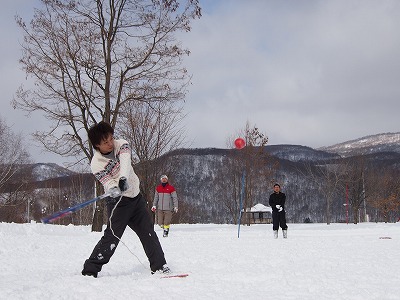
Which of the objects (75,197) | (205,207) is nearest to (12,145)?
(75,197)

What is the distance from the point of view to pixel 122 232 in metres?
5.19

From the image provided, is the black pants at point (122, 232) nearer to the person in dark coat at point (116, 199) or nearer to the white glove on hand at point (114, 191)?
the person in dark coat at point (116, 199)

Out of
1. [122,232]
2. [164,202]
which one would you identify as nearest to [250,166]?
[164,202]

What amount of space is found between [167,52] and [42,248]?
922cm

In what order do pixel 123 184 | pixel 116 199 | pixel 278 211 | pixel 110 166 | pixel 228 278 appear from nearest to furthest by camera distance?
pixel 228 278
pixel 123 184
pixel 110 166
pixel 116 199
pixel 278 211

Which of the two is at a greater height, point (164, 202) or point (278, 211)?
point (164, 202)

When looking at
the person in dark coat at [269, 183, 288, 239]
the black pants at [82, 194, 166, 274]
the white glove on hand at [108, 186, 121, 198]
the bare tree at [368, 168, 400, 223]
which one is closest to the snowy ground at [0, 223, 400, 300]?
the black pants at [82, 194, 166, 274]

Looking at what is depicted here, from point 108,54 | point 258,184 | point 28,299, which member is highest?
point 108,54

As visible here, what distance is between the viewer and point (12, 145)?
39.4 meters

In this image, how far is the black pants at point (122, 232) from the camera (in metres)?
4.91

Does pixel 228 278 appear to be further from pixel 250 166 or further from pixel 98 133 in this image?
pixel 250 166

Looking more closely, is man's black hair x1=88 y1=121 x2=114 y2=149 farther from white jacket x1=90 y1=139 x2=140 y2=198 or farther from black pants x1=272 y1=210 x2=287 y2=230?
black pants x1=272 y1=210 x2=287 y2=230

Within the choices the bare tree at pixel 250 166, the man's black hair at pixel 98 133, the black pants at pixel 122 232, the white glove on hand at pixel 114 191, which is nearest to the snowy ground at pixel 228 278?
the black pants at pixel 122 232

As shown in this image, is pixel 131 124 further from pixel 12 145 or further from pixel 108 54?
pixel 12 145
